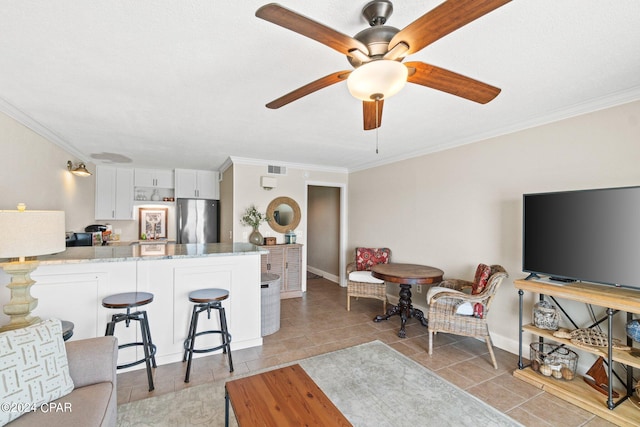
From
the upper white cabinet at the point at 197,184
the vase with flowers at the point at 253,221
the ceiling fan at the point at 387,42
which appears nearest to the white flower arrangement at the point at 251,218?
the vase with flowers at the point at 253,221

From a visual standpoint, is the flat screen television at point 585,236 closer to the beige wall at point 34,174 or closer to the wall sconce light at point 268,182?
the wall sconce light at point 268,182

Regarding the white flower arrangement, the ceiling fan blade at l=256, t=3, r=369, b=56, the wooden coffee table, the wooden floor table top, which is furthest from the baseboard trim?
the ceiling fan blade at l=256, t=3, r=369, b=56

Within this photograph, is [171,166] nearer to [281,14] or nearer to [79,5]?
[79,5]

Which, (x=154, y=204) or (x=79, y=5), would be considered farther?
(x=154, y=204)

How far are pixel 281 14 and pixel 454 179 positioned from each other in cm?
327

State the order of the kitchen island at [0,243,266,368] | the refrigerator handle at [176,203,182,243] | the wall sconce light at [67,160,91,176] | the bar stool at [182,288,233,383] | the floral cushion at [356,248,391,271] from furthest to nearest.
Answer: the refrigerator handle at [176,203,182,243]
the floral cushion at [356,248,391,271]
the wall sconce light at [67,160,91,176]
the bar stool at [182,288,233,383]
the kitchen island at [0,243,266,368]

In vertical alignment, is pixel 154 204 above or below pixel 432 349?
above

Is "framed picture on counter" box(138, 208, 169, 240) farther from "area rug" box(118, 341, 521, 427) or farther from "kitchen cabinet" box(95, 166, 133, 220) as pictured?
"area rug" box(118, 341, 521, 427)

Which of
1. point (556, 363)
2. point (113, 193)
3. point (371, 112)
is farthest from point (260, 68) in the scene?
point (113, 193)

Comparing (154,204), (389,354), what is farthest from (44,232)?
(154,204)

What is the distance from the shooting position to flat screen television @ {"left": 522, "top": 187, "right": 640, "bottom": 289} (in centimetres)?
210

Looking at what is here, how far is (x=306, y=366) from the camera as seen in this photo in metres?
2.74

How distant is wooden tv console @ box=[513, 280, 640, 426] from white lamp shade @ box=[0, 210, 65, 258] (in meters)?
3.67

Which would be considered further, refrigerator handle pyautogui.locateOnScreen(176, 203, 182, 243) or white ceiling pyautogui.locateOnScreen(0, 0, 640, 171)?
refrigerator handle pyautogui.locateOnScreen(176, 203, 182, 243)
